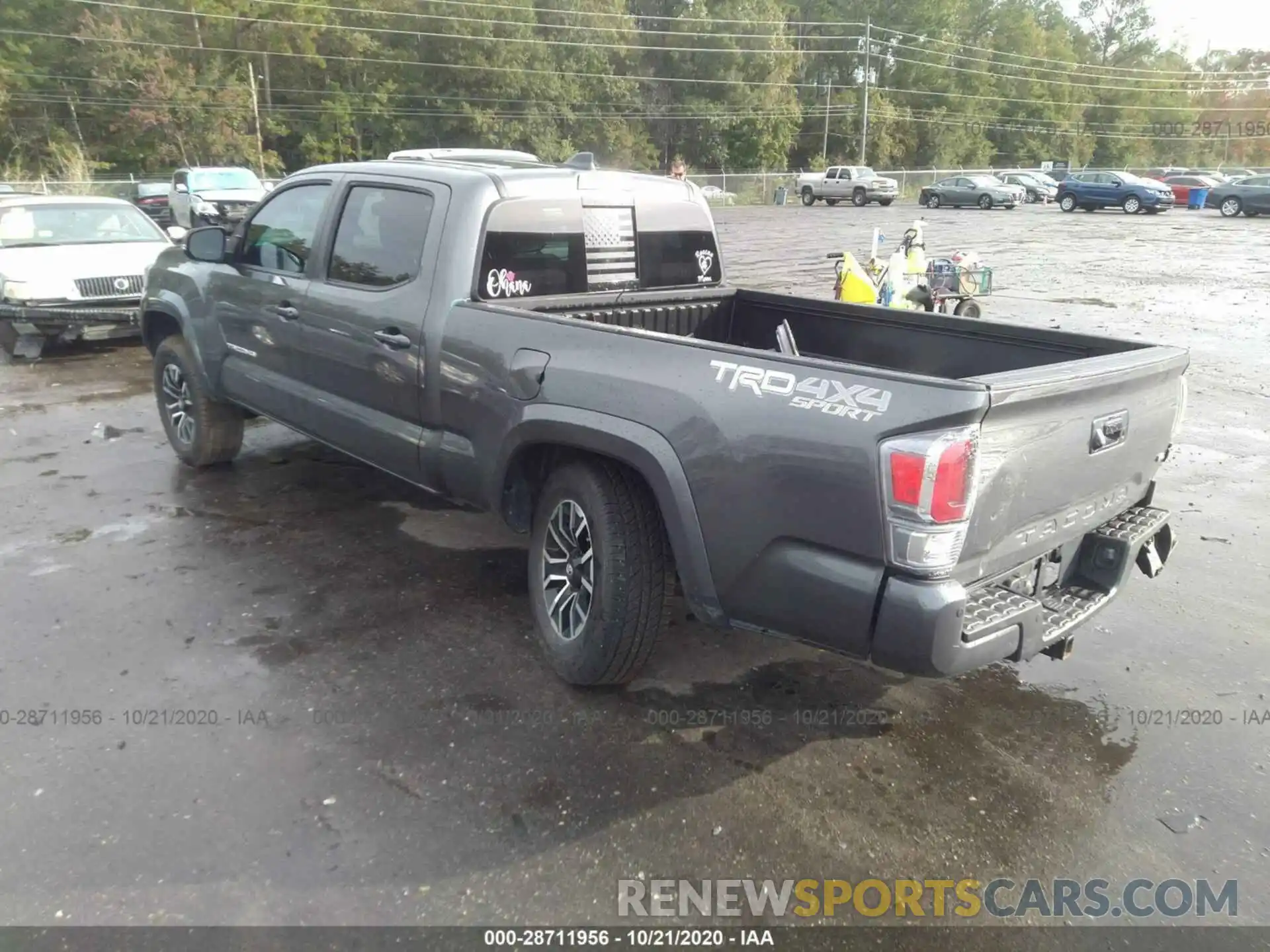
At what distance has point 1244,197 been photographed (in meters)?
35.8

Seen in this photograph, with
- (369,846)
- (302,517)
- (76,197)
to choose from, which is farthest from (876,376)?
(76,197)

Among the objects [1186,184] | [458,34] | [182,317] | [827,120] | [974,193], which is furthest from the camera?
[827,120]

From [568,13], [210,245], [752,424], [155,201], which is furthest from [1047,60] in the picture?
[752,424]

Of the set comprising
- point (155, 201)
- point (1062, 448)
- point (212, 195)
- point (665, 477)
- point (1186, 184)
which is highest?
point (1186, 184)

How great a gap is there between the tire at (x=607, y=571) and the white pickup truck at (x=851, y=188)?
148ft

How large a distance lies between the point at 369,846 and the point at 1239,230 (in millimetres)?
34198

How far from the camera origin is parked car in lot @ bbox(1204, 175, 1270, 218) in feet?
116

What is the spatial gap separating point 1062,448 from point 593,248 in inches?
99.0

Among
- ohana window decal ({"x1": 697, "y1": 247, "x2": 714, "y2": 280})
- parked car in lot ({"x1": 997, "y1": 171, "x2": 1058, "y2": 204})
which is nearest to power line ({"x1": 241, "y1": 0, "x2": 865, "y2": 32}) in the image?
parked car in lot ({"x1": 997, "y1": 171, "x2": 1058, "y2": 204})

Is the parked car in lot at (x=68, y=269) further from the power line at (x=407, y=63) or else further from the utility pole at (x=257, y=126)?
the power line at (x=407, y=63)

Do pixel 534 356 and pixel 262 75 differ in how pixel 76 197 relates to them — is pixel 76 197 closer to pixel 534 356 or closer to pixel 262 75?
pixel 534 356

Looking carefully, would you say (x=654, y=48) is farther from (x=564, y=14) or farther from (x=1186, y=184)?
(x=1186, y=184)

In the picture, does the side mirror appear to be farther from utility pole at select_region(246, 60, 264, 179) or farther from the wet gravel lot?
utility pole at select_region(246, 60, 264, 179)

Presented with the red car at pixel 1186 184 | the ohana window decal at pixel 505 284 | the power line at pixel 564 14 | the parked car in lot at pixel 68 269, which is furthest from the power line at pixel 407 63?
the ohana window decal at pixel 505 284
